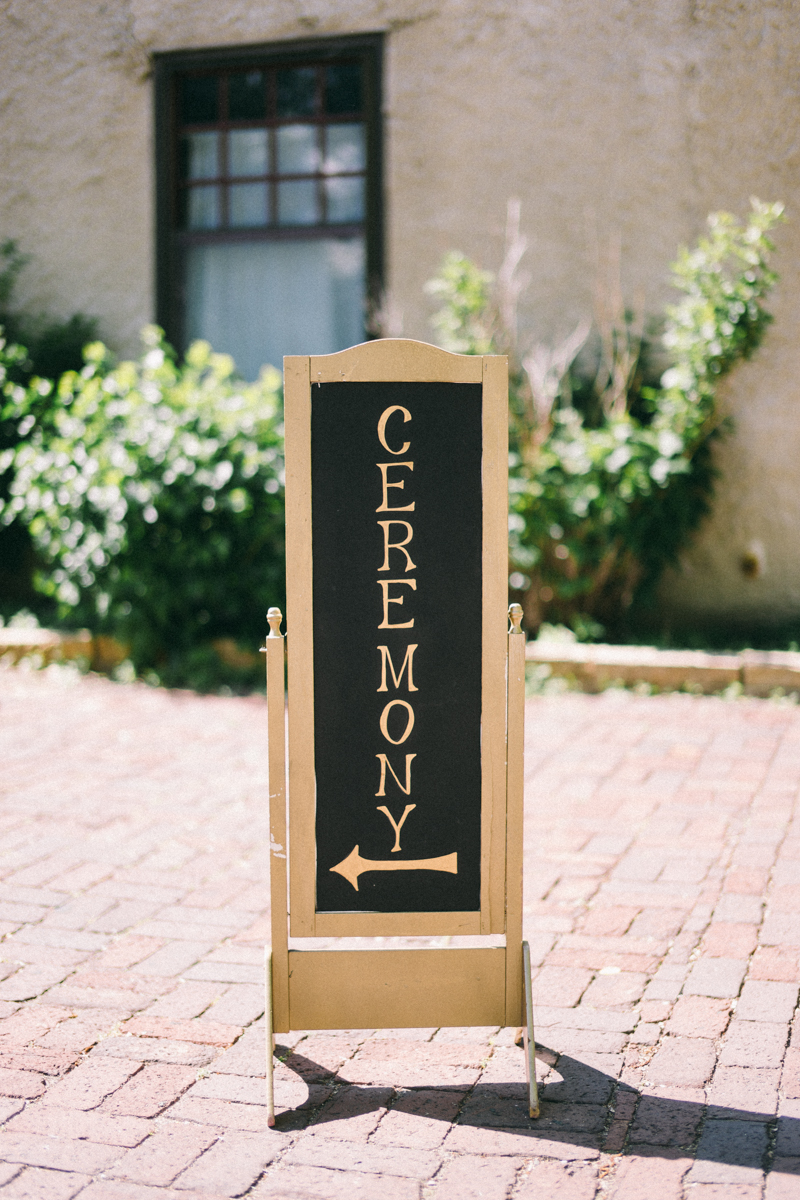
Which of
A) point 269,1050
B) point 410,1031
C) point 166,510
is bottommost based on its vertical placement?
→ point 410,1031

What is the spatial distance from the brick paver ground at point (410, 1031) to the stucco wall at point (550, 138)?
232 centimetres

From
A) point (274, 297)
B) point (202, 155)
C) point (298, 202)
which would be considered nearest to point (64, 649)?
point (274, 297)

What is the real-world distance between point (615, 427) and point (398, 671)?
3699 millimetres

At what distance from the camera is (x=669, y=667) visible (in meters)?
5.50

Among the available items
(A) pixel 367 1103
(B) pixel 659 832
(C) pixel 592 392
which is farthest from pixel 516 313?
(A) pixel 367 1103

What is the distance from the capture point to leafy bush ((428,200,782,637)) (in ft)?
18.0

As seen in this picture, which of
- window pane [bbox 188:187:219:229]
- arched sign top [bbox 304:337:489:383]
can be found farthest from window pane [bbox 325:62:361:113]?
arched sign top [bbox 304:337:489:383]

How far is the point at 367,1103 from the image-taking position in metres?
2.32

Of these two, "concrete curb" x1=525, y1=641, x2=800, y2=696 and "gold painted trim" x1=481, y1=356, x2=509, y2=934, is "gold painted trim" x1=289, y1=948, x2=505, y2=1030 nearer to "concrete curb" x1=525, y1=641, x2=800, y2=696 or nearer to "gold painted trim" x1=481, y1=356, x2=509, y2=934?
"gold painted trim" x1=481, y1=356, x2=509, y2=934

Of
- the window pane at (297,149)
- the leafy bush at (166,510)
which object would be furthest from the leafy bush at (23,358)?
the window pane at (297,149)

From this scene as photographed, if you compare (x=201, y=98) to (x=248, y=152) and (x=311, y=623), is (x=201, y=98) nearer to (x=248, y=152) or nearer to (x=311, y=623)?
(x=248, y=152)

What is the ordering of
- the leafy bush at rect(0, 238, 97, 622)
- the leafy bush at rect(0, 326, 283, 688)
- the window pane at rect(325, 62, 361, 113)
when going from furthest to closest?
the leafy bush at rect(0, 238, 97, 622), the window pane at rect(325, 62, 361, 113), the leafy bush at rect(0, 326, 283, 688)

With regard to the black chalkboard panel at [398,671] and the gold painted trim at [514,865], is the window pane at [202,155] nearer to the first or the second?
the black chalkboard panel at [398,671]

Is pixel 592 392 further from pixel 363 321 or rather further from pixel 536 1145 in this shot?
pixel 536 1145
